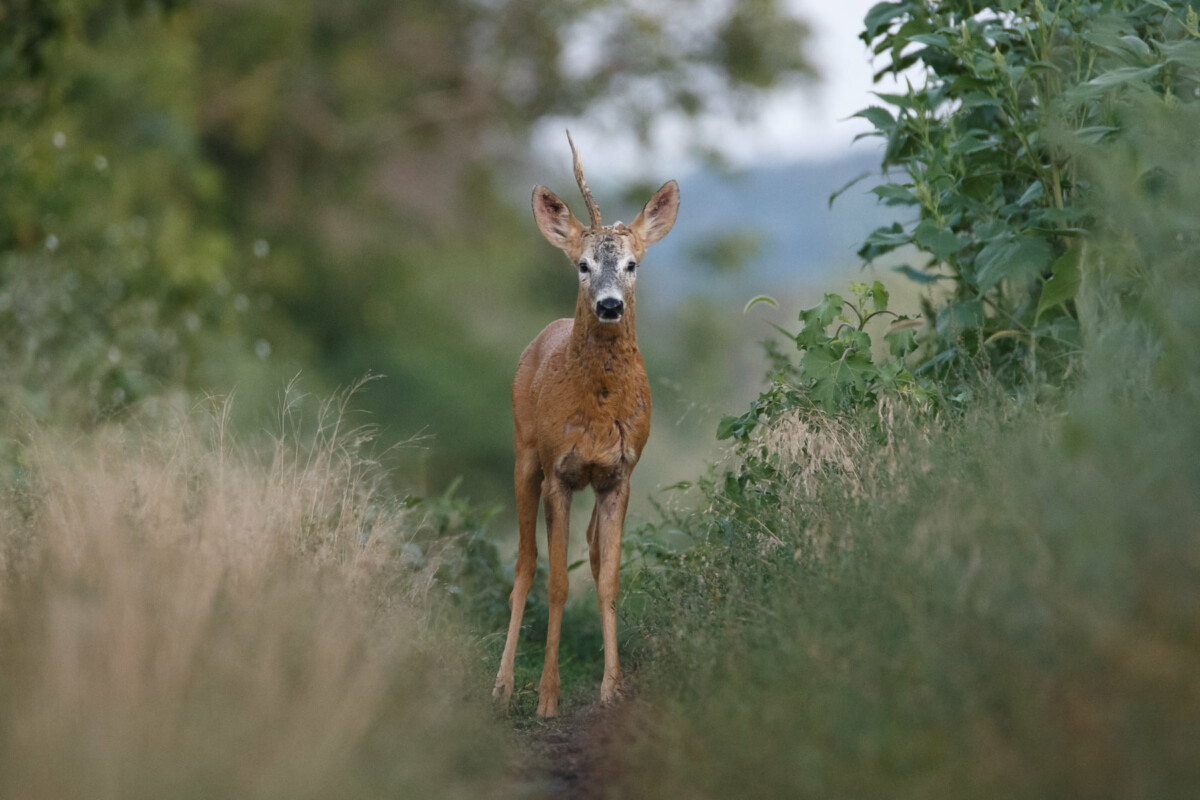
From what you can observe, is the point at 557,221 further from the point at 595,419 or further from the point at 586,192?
the point at 595,419

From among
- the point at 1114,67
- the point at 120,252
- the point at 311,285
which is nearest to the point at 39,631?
the point at 1114,67

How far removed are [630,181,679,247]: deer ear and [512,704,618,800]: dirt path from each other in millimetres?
2476

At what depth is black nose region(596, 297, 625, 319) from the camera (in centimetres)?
584

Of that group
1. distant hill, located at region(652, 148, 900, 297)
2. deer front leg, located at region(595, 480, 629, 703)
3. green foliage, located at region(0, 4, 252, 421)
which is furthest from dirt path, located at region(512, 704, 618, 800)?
distant hill, located at region(652, 148, 900, 297)

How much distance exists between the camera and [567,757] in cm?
496

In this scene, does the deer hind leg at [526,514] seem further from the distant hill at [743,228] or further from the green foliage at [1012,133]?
the distant hill at [743,228]

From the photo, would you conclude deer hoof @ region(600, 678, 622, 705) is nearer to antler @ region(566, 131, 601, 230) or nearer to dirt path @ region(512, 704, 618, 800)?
dirt path @ region(512, 704, 618, 800)

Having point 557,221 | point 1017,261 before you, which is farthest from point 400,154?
point 1017,261

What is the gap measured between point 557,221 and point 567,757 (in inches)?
114

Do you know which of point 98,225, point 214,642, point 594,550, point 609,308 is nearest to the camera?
point 214,642

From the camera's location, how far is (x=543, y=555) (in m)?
8.45

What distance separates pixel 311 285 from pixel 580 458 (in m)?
17.3

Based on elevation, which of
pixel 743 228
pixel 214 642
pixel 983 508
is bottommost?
pixel 214 642

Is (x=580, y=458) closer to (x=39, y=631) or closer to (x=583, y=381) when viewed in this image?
(x=583, y=381)
